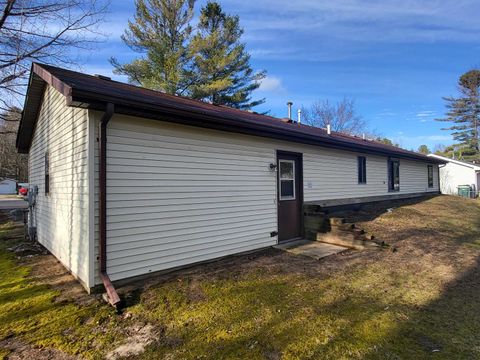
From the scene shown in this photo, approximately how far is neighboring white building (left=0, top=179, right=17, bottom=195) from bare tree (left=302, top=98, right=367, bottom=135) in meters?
46.0

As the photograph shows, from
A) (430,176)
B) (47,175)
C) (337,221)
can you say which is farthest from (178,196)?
(430,176)

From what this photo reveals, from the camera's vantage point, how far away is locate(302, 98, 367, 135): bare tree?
34062mm

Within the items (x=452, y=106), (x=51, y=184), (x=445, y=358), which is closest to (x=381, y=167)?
(x=445, y=358)

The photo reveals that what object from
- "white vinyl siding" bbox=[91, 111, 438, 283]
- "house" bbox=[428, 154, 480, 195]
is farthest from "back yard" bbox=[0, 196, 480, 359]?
"house" bbox=[428, 154, 480, 195]

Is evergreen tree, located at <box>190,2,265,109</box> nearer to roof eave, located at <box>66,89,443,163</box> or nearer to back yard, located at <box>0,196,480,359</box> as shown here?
roof eave, located at <box>66,89,443,163</box>

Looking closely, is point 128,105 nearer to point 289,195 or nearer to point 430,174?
point 289,195

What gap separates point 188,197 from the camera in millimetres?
5477

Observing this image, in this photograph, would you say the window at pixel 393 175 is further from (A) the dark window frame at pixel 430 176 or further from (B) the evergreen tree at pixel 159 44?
(B) the evergreen tree at pixel 159 44

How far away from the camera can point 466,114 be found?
4222cm

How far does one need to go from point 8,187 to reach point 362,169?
54.0 metres

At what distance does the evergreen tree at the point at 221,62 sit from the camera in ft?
64.8

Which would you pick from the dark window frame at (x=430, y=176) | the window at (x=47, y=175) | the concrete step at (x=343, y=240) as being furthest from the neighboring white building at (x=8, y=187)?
the dark window frame at (x=430, y=176)

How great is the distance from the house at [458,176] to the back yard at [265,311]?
24628 millimetres

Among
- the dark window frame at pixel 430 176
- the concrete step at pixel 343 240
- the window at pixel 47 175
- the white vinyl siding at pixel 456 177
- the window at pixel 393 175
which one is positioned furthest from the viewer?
the white vinyl siding at pixel 456 177
